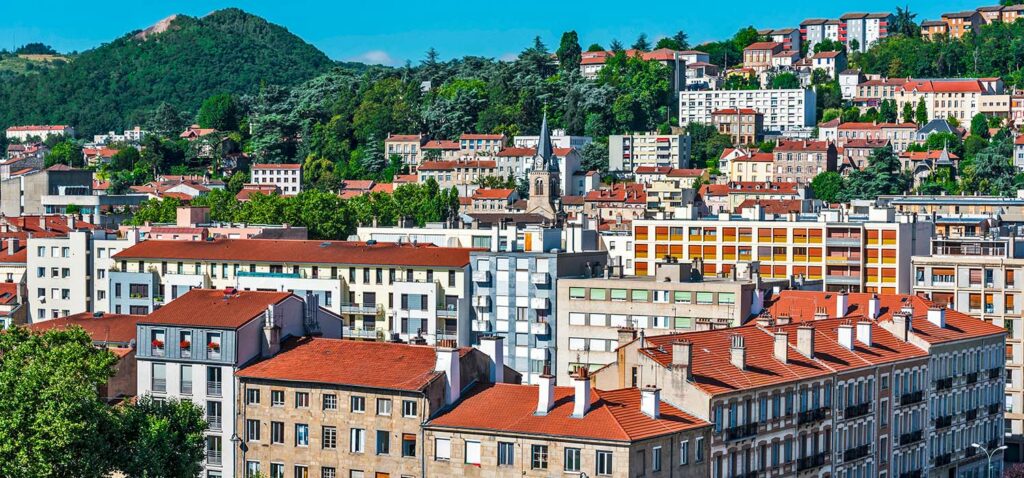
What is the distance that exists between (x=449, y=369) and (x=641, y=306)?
89.4ft

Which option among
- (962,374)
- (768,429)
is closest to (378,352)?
(768,429)

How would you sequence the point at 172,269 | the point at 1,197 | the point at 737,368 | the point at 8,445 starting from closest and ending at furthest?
1. the point at 8,445
2. the point at 737,368
3. the point at 172,269
4. the point at 1,197

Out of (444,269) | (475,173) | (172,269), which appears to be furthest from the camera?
(475,173)

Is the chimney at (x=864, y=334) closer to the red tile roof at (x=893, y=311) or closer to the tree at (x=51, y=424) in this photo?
the red tile roof at (x=893, y=311)

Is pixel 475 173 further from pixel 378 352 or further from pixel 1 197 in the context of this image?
pixel 378 352

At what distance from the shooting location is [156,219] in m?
139

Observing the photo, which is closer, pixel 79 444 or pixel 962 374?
pixel 79 444

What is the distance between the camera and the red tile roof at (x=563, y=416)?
47.1m

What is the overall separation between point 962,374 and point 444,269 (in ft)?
91.1

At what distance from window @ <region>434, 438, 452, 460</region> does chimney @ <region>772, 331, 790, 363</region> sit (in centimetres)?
1129

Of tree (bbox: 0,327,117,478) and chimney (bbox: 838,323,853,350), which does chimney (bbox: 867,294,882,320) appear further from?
tree (bbox: 0,327,117,478)

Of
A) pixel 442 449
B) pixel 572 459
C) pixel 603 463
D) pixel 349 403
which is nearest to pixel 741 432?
pixel 603 463

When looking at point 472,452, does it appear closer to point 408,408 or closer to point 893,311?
point 408,408

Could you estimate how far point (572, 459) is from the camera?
155ft
